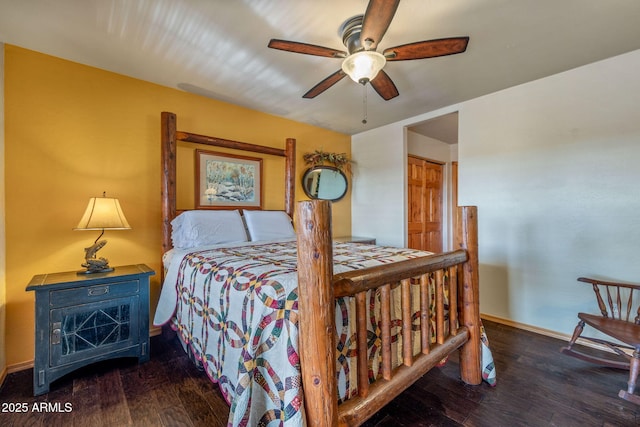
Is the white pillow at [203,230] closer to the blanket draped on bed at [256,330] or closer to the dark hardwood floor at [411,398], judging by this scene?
the blanket draped on bed at [256,330]

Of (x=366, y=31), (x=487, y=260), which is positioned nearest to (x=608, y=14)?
(x=366, y=31)

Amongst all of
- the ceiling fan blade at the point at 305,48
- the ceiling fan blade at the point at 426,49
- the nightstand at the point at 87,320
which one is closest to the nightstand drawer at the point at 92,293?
the nightstand at the point at 87,320

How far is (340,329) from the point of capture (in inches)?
47.9

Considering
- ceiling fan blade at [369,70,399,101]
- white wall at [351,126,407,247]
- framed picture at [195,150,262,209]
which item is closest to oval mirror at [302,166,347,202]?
white wall at [351,126,407,247]

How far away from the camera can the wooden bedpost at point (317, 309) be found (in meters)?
1.02

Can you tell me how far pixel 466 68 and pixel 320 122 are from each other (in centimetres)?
195

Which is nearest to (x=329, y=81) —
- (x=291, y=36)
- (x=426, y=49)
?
(x=291, y=36)

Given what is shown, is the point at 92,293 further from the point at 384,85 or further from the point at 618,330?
the point at 618,330

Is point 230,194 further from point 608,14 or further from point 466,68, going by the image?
point 608,14

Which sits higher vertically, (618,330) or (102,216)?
(102,216)

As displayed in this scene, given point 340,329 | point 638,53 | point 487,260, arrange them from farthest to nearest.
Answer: point 487,260 < point 638,53 < point 340,329

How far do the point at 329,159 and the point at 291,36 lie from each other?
2240 mm

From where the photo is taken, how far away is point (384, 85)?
2.16 m

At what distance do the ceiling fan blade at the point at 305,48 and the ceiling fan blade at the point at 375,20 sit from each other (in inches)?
8.9
